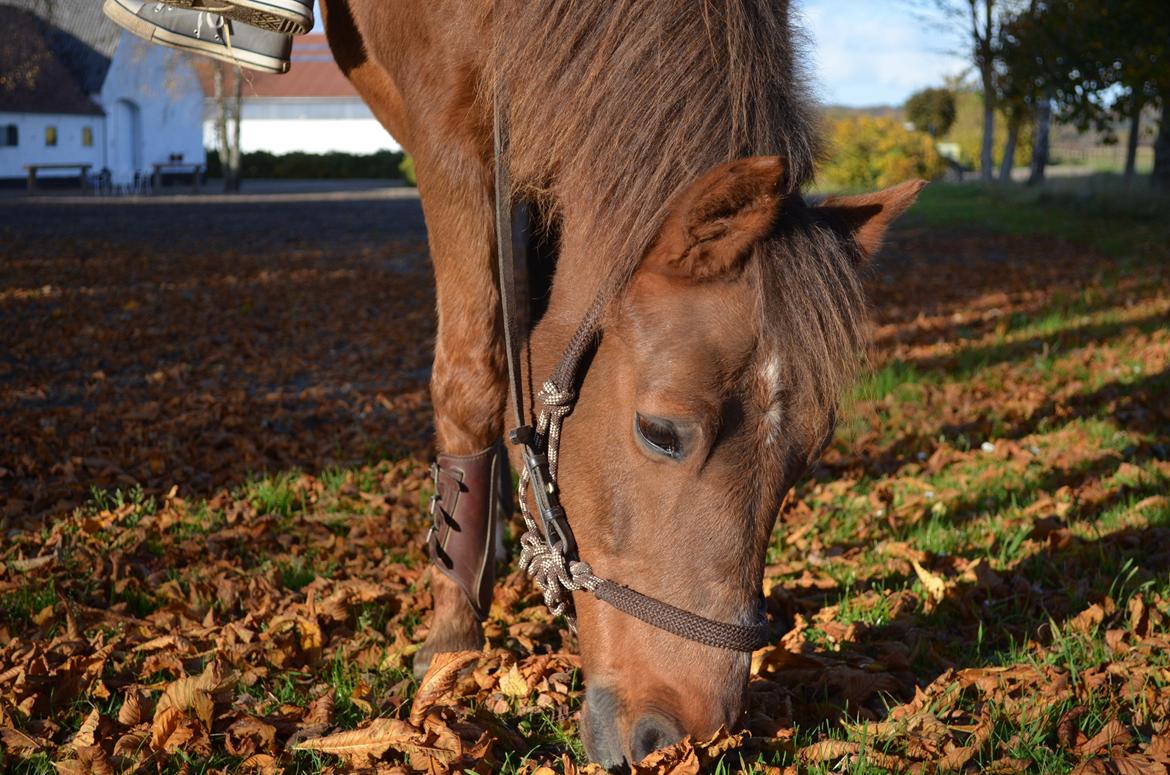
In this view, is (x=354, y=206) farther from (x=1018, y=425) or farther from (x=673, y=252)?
(x=673, y=252)

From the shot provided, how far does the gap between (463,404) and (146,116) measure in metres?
41.0

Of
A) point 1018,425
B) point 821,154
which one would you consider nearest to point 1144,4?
point 1018,425

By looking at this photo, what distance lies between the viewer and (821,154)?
7.39 feet

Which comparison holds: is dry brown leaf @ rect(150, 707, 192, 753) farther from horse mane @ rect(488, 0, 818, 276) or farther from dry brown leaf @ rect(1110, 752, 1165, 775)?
dry brown leaf @ rect(1110, 752, 1165, 775)

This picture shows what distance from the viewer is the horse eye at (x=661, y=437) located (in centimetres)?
193

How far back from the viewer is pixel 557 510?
7.05ft

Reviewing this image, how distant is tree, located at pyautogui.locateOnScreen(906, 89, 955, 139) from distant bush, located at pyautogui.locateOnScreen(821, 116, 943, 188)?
1833 cm

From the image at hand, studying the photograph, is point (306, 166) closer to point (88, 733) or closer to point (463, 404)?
point (463, 404)

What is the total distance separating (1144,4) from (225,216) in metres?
18.5

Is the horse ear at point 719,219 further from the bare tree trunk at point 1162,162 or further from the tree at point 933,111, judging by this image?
the tree at point 933,111

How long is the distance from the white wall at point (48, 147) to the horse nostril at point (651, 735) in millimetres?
35287

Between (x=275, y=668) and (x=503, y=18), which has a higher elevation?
(x=503, y=18)

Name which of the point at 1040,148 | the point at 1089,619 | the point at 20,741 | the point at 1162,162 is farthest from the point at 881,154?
the point at 20,741

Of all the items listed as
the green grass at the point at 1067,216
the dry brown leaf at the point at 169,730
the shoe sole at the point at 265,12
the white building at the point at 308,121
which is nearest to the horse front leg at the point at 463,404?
the shoe sole at the point at 265,12
